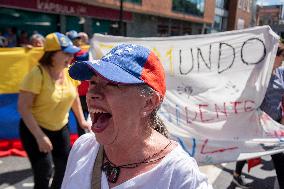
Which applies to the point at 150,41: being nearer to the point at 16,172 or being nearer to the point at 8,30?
the point at 16,172

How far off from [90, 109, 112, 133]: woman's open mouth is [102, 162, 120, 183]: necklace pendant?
18cm

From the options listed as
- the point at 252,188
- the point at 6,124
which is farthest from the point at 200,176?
the point at 6,124

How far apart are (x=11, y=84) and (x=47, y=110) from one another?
2.72 m

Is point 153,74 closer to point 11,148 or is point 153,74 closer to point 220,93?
point 220,93

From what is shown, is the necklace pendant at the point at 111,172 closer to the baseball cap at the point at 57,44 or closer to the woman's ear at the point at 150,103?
the woman's ear at the point at 150,103

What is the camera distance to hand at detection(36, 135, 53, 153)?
2854mm

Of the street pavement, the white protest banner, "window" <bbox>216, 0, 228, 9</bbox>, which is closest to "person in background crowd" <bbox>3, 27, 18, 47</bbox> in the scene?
the street pavement

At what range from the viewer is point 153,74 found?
134 centimetres

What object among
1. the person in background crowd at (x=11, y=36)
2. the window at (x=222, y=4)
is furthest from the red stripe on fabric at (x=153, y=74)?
the window at (x=222, y=4)

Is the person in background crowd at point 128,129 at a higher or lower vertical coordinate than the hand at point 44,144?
higher

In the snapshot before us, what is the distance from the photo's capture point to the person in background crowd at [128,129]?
1.31m

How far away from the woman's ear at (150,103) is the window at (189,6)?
28.0 m

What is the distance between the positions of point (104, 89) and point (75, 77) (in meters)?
0.17

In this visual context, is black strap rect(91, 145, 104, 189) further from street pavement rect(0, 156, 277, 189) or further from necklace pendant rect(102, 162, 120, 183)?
street pavement rect(0, 156, 277, 189)
